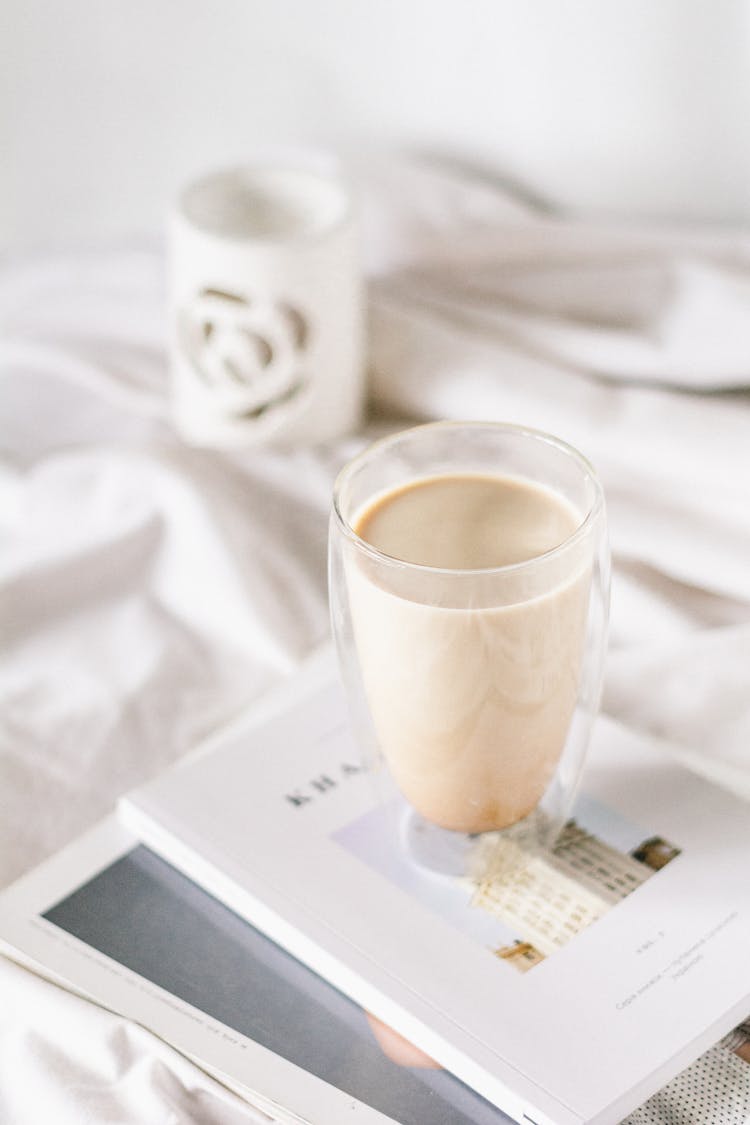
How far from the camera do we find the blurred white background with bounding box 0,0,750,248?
955 millimetres

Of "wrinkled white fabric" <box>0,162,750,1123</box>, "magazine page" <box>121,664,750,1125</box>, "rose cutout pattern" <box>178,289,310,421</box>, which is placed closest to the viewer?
"magazine page" <box>121,664,750,1125</box>

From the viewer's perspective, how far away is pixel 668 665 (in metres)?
0.76

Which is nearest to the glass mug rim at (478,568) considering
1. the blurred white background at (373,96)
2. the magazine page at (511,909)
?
the magazine page at (511,909)

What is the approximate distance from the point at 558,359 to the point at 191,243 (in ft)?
0.82

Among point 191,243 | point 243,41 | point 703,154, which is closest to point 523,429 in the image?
point 191,243

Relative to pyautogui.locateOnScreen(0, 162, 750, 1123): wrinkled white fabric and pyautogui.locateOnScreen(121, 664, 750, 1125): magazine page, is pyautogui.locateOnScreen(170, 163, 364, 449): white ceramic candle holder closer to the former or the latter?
pyautogui.locateOnScreen(0, 162, 750, 1123): wrinkled white fabric

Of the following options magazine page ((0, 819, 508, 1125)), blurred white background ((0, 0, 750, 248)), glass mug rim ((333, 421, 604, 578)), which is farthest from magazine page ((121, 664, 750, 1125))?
blurred white background ((0, 0, 750, 248))

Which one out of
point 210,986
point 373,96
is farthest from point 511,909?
point 373,96

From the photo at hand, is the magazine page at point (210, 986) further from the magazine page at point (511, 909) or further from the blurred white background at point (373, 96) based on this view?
the blurred white background at point (373, 96)

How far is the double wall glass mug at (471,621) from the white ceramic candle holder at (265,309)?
232mm

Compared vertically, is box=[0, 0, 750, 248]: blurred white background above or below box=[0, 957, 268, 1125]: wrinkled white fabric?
above

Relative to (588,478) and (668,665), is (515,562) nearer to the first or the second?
(588,478)

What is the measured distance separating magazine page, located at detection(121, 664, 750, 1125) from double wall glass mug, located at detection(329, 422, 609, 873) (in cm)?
3

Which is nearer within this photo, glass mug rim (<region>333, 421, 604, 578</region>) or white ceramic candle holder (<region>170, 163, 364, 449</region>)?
glass mug rim (<region>333, 421, 604, 578</region>)
